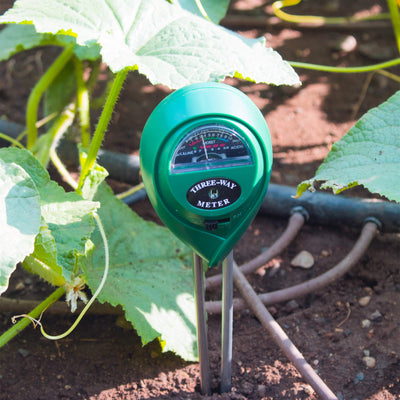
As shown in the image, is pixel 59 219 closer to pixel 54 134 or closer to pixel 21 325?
pixel 21 325

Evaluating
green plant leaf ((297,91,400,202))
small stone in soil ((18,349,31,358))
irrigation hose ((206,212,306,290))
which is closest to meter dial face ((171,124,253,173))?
green plant leaf ((297,91,400,202))

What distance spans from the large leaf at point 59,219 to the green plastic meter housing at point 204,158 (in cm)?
31

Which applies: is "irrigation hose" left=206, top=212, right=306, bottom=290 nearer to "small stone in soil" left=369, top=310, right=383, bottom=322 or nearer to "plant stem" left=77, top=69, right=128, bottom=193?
"small stone in soil" left=369, top=310, right=383, bottom=322

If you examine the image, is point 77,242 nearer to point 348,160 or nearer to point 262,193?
point 262,193

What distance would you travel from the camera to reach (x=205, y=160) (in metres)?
1.11

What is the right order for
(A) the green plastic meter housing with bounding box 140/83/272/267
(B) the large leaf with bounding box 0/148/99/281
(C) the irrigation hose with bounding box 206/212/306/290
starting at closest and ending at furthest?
(A) the green plastic meter housing with bounding box 140/83/272/267 < (B) the large leaf with bounding box 0/148/99/281 < (C) the irrigation hose with bounding box 206/212/306/290

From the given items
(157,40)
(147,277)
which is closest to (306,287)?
(147,277)

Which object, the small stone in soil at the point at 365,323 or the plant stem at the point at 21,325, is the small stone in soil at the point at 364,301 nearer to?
the small stone in soil at the point at 365,323

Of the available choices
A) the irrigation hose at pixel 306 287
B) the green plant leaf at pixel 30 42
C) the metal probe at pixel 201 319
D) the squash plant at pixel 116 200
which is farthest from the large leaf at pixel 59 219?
the green plant leaf at pixel 30 42

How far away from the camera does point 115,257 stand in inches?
67.1

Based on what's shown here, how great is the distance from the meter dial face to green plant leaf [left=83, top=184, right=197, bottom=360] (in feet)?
1.71

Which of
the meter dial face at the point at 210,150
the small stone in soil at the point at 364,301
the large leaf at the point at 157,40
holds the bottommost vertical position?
the small stone in soil at the point at 364,301

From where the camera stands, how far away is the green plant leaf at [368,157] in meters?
1.21

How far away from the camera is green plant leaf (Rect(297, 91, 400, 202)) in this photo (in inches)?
47.8
